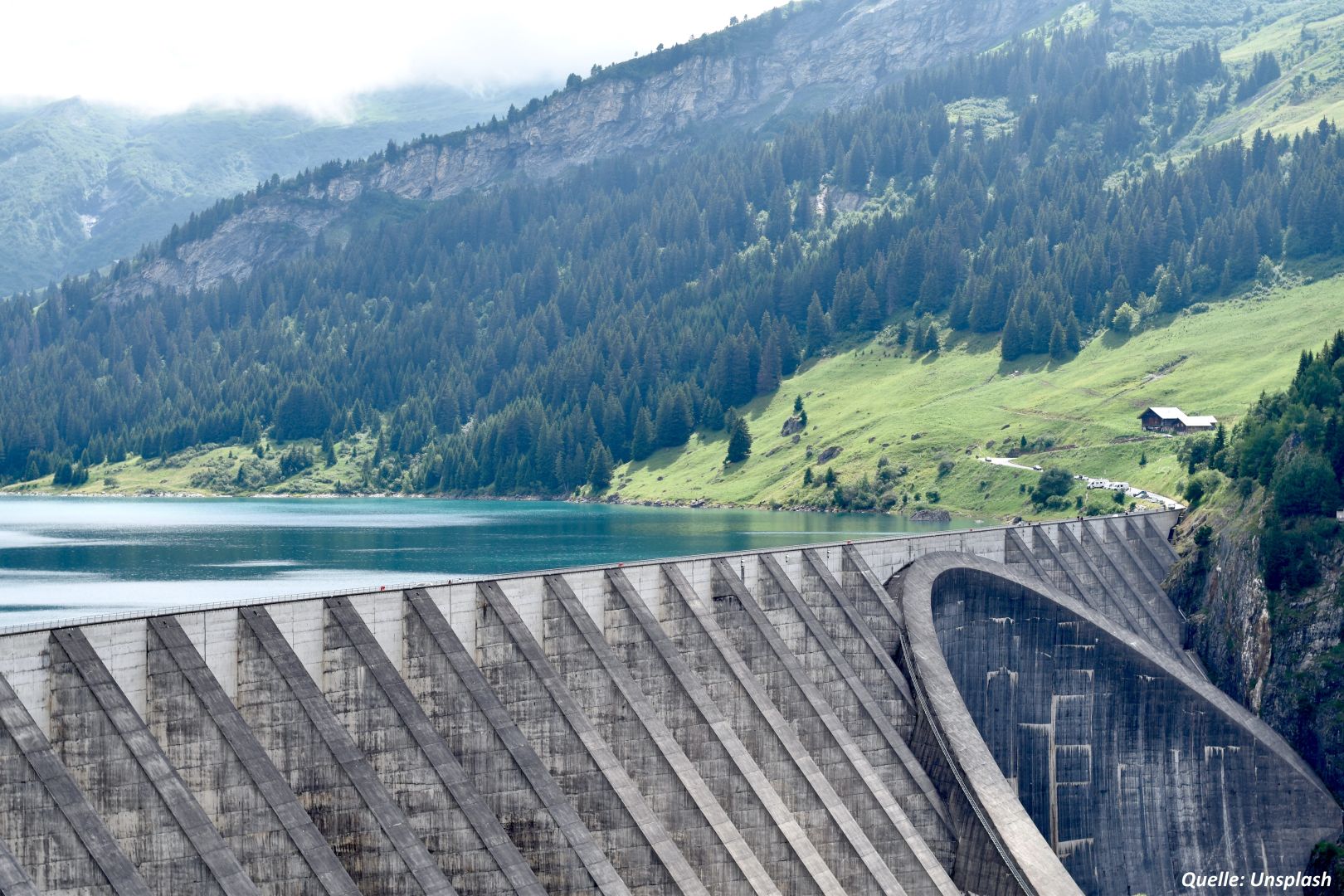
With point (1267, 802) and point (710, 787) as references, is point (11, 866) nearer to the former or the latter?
point (710, 787)

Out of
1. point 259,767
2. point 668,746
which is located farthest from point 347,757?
point 668,746

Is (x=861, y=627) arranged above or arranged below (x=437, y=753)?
below

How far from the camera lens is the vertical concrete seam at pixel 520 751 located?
1767 inches

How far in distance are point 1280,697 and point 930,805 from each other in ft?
108

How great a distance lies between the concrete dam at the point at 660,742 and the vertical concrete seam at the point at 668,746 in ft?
0.35

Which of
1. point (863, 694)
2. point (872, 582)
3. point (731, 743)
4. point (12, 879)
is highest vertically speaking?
point (12, 879)

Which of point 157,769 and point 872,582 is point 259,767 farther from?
point 872,582

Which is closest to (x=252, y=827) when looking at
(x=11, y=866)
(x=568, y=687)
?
(x=11, y=866)

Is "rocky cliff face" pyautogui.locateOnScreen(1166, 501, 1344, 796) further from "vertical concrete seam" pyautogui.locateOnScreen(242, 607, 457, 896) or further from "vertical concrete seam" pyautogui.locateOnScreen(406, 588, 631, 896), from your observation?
"vertical concrete seam" pyautogui.locateOnScreen(242, 607, 457, 896)

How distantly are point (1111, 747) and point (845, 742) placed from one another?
23243mm

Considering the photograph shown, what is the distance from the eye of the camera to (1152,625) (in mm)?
96438

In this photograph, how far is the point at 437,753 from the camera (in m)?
42.6

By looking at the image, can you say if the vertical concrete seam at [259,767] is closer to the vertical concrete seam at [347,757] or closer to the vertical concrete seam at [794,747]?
the vertical concrete seam at [347,757]

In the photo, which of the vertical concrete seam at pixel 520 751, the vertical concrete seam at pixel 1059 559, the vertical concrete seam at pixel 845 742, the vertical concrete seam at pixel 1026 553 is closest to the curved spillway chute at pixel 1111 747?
the vertical concrete seam at pixel 1026 553
